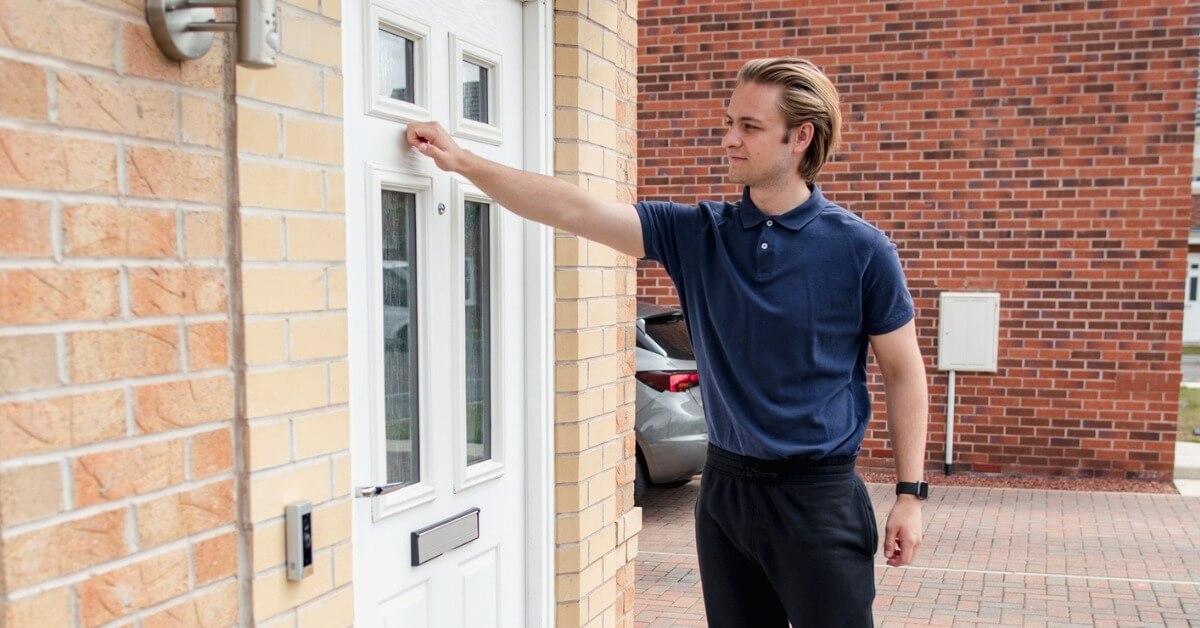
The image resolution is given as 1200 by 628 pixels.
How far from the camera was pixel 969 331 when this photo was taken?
8.45 metres

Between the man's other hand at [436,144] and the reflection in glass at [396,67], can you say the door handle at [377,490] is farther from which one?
the reflection in glass at [396,67]

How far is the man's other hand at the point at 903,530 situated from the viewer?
107 inches

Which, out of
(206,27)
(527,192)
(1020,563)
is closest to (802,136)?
(527,192)

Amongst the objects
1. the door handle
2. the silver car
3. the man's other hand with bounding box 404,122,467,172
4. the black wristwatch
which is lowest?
the silver car

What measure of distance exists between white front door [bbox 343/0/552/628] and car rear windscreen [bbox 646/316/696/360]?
421 centimetres

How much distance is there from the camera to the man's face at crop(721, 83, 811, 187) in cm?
264

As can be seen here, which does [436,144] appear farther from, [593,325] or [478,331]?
[593,325]

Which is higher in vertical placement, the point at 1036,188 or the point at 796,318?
the point at 1036,188

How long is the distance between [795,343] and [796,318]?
6 cm

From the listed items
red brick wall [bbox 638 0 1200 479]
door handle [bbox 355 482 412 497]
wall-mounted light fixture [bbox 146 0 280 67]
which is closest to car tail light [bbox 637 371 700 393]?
red brick wall [bbox 638 0 1200 479]

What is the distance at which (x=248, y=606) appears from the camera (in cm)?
196

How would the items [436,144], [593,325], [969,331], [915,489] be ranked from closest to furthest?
[436,144]
[915,489]
[593,325]
[969,331]

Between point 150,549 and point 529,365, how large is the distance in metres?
1.46

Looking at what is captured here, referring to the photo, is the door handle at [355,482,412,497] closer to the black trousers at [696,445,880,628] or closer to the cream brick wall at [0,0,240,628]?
the cream brick wall at [0,0,240,628]
